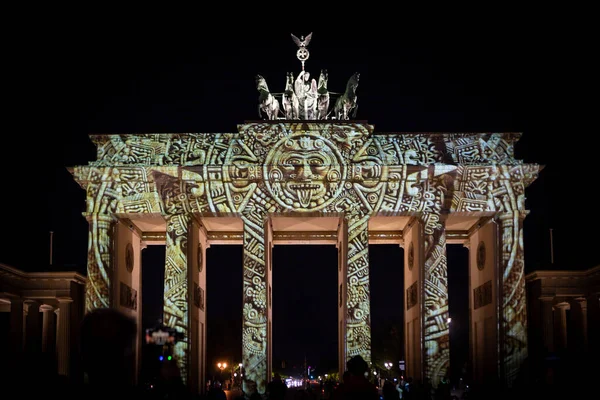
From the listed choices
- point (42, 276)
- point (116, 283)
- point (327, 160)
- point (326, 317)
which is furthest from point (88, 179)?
point (326, 317)

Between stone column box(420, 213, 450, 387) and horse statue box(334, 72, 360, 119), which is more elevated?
horse statue box(334, 72, 360, 119)

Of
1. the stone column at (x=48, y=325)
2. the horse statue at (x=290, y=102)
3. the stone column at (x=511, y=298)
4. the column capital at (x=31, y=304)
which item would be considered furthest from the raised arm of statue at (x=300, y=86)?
the stone column at (x=48, y=325)

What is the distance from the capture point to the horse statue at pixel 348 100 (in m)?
43.8

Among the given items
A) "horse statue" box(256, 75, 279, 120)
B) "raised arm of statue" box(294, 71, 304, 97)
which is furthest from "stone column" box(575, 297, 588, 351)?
"horse statue" box(256, 75, 279, 120)

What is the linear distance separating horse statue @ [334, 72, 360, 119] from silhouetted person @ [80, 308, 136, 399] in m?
39.6

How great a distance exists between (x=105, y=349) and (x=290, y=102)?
3994 cm

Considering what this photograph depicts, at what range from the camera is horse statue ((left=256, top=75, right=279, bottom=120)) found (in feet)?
144

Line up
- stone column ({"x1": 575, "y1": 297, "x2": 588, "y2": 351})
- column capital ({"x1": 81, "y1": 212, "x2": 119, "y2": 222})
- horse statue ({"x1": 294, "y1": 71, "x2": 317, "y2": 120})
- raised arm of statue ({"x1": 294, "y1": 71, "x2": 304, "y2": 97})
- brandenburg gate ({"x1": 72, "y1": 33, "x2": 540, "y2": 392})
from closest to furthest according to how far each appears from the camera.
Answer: brandenburg gate ({"x1": 72, "y1": 33, "x2": 540, "y2": 392}), column capital ({"x1": 81, "y1": 212, "x2": 119, "y2": 222}), horse statue ({"x1": 294, "y1": 71, "x2": 317, "y2": 120}), raised arm of statue ({"x1": 294, "y1": 71, "x2": 304, "y2": 97}), stone column ({"x1": 575, "y1": 297, "x2": 588, "y2": 351})

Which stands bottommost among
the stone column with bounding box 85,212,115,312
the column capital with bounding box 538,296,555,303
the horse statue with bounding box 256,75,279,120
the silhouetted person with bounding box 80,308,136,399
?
the silhouetted person with bounding box 80,308,136,399

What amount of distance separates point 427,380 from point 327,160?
12.2 metres

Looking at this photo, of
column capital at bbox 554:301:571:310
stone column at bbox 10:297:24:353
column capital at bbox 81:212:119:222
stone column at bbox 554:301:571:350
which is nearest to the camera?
column capital at bbox 81:212:119:222

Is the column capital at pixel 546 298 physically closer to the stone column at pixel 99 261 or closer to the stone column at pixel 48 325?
the stone column at pixel 99 261

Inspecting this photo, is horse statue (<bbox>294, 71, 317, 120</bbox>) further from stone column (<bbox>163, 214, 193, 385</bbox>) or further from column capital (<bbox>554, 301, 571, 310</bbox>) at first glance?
column capital (<bbox>554, 301, 571, 310</bbox>)

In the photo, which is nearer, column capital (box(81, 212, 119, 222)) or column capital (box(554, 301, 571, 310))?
column capital (box(81, 212, 119, 222))
